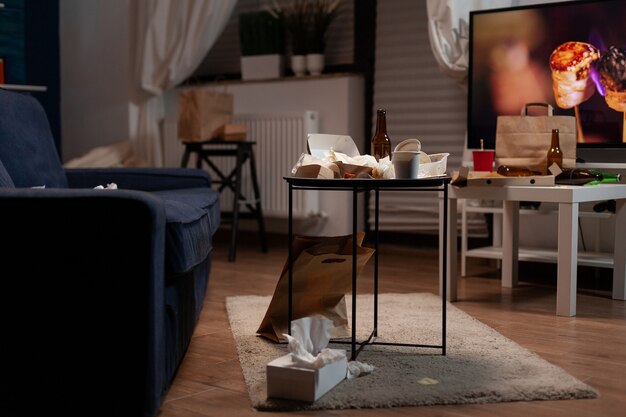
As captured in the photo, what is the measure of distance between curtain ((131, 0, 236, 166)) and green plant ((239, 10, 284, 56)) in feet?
0.41

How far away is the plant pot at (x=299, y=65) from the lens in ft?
15.8

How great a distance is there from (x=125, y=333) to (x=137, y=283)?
0.33 ft

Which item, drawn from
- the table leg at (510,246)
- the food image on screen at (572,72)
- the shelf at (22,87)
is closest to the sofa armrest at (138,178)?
the table leg at (510,246)

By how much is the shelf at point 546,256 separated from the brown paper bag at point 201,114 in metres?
1.59

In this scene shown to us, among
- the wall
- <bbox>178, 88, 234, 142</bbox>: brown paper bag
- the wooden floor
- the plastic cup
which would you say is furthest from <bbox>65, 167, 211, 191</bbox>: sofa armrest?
the wall

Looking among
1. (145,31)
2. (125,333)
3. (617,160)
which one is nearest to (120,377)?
(125,333)

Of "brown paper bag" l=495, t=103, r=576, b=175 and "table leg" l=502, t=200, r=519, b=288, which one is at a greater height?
"brown paper bag" l=495, t=103, r=576, b=175

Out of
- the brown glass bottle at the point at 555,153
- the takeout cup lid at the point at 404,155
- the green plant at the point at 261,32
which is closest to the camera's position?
the takeout cup lid at the point at 404,155

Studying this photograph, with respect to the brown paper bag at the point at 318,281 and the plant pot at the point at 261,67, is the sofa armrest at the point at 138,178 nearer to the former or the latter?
the brown paper bag at the point at 318,281

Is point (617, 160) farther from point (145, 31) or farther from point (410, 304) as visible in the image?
point (145, 31)

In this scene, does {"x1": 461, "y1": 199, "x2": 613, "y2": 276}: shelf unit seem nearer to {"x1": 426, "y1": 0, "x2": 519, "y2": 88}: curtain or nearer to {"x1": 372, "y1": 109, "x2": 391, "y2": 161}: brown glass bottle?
{"x1": 426, "y1": 0, "x2": 519, "y2": 88}: curtain

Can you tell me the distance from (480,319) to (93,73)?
3.72 meters

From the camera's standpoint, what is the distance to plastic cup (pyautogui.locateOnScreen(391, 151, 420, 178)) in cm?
209

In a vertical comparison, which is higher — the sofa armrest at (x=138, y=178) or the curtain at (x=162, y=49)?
the curtain at (x=162, y=49)
